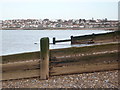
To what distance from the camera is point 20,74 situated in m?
6.57

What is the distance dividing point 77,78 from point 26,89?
1.57 m

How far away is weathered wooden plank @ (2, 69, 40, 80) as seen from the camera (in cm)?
654

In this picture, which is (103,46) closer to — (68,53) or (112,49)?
(112,49)

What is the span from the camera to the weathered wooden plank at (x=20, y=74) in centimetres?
654

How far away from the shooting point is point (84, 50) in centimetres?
656

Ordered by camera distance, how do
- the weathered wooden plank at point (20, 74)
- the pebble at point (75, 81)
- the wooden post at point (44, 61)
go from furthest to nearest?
the weathered wooden plank at point (20, 74)
the wooden post at point (44, 61)
the pebble at point (75, 81)

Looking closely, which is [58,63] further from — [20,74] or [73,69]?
[20,74]

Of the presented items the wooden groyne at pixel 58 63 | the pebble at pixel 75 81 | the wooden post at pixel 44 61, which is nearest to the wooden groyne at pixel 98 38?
the wooden groyne at pixel 58 63

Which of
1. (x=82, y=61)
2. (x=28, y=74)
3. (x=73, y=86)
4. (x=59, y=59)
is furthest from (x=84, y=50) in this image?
(x=28, y=74)

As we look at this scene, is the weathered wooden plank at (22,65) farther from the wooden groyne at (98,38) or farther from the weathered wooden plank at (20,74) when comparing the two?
the wooden groyne at (98,38)

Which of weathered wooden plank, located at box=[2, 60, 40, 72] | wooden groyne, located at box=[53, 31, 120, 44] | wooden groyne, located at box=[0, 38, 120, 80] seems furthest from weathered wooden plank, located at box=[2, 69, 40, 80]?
wooden groyne, located at box=[53, 31, 120, 44]

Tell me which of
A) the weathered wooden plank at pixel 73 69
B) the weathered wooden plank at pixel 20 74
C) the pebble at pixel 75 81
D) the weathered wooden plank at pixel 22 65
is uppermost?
the weathered wooden plank at pixel 22 65

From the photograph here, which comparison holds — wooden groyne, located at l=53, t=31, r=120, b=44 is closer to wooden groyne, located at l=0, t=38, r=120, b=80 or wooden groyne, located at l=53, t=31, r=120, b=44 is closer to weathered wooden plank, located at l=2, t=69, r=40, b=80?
wooden groyne, located at l=0, t=38, r=120, b=80

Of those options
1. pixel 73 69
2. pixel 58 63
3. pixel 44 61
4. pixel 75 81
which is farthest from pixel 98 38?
pixel 75 81
